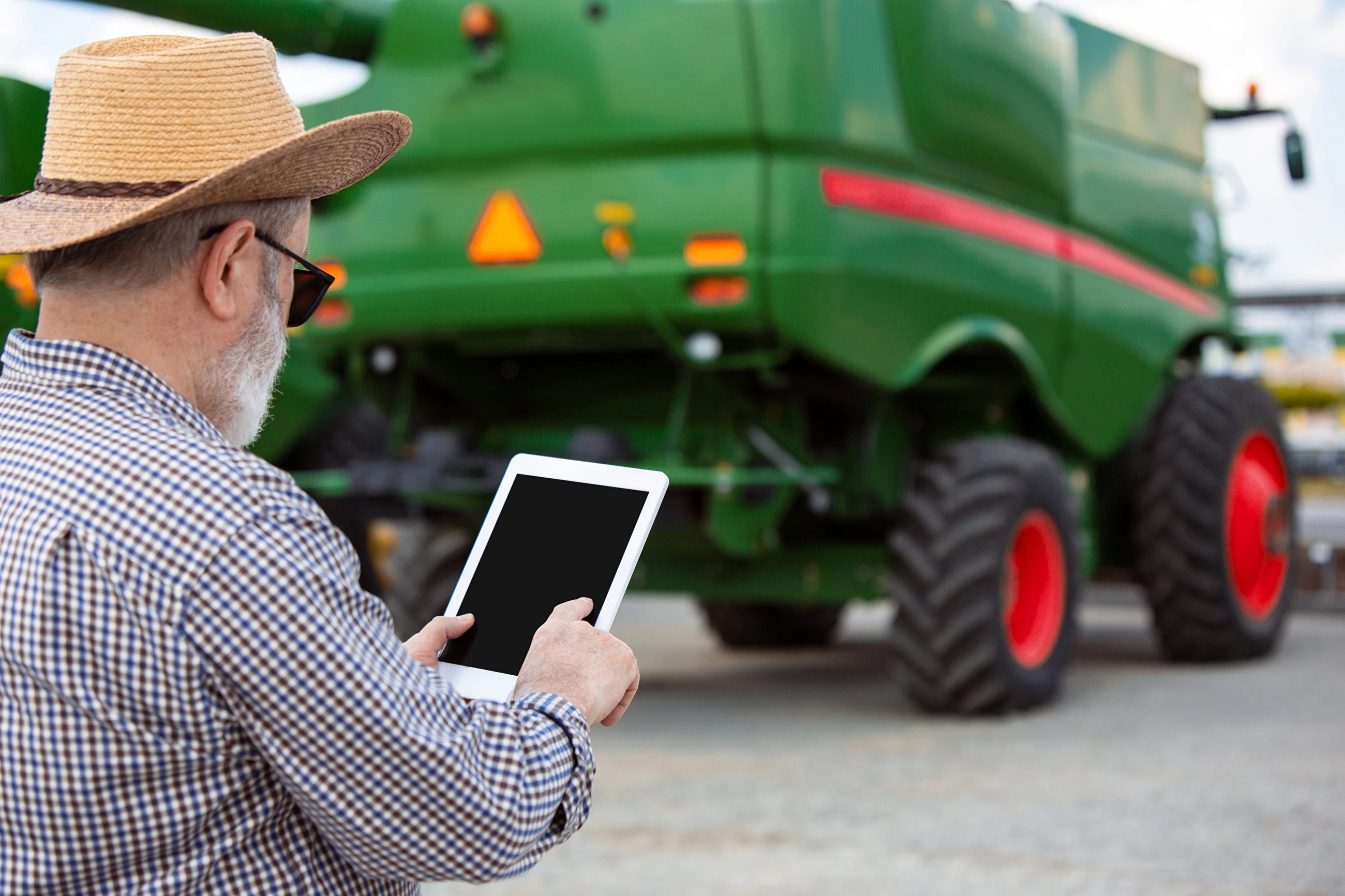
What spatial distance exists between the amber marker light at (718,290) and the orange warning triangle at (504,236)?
0.66 meters

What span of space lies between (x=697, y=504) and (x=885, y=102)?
5.55 feet

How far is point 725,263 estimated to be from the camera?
221 inches

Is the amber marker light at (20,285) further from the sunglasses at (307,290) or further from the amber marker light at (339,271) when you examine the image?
the sunglasses at (307,290)

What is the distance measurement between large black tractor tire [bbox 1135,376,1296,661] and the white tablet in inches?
246

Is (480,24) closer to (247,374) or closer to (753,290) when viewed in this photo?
(753,290)

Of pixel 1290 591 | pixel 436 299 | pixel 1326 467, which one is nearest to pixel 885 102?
pixel 436 299

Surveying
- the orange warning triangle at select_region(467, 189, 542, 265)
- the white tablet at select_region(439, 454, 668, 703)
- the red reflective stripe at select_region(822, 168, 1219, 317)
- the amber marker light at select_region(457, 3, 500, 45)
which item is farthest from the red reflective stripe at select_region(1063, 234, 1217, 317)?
the white tablet at select_region(439, 454, 668, 703)

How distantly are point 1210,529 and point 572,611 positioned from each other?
6.51m

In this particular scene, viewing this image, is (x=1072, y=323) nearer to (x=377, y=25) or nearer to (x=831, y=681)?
(x=831, y=681)

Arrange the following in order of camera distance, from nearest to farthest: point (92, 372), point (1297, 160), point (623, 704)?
point (92, 372), point (623, 704), point (1297, 160)

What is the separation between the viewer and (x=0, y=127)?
5949 mm

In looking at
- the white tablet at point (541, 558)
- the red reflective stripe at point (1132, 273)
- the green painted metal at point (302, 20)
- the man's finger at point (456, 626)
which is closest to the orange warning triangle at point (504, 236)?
the green painted metal at point (302, 20)

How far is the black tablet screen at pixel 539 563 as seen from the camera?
6.03 ft

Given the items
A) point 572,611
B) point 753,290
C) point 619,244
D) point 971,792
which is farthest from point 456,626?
point 619,244
